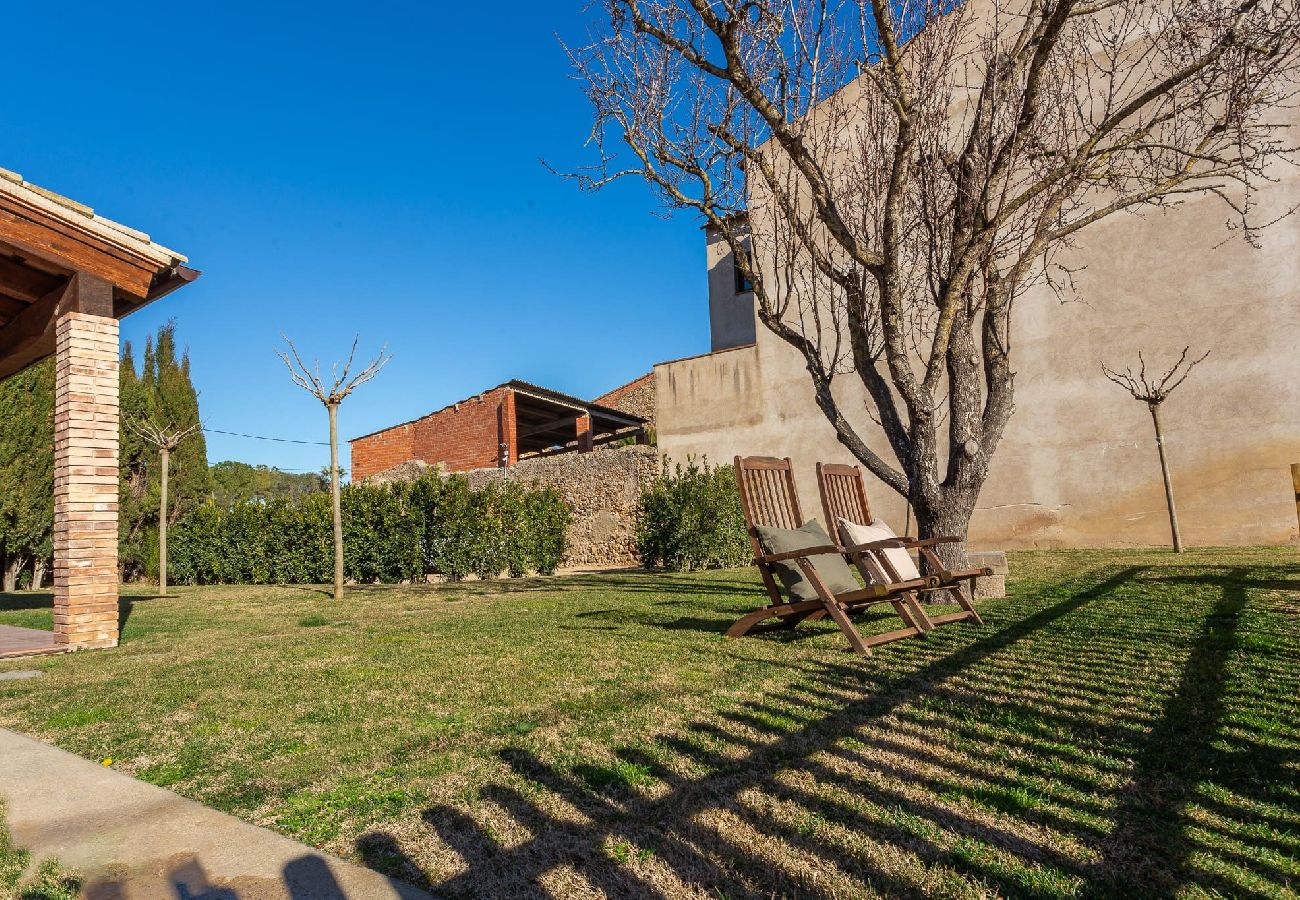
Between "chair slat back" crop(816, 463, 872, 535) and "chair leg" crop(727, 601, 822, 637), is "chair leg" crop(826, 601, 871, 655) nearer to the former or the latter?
"chair leg" crop(727, 601, 822, 637)

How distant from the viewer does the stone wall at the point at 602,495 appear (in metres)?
19.4

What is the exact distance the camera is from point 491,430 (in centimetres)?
2527

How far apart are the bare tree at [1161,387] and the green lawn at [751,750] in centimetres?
Answer: 652

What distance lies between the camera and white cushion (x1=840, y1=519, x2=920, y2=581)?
550cm

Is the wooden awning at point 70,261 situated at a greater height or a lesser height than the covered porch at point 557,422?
lesser

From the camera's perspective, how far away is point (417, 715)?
11.1ft

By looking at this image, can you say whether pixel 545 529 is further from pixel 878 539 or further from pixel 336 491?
pixel 878 539

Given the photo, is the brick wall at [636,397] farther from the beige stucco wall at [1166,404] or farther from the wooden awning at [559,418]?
the beige stucco wall at [1166,404]

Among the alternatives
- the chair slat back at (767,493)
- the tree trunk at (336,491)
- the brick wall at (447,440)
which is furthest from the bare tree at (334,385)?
the brick wall at (447,440)

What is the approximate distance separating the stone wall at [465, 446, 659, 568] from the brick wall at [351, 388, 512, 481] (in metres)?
4.44

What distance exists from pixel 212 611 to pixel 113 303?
4.07 meters

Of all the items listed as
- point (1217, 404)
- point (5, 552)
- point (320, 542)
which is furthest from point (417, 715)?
point (5, 552)

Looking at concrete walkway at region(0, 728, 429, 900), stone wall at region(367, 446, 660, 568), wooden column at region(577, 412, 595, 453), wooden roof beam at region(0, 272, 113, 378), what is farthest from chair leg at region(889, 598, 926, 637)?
wooden column at region(577, 412, 595, 453)

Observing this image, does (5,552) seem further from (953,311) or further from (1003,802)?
(1003,802)
